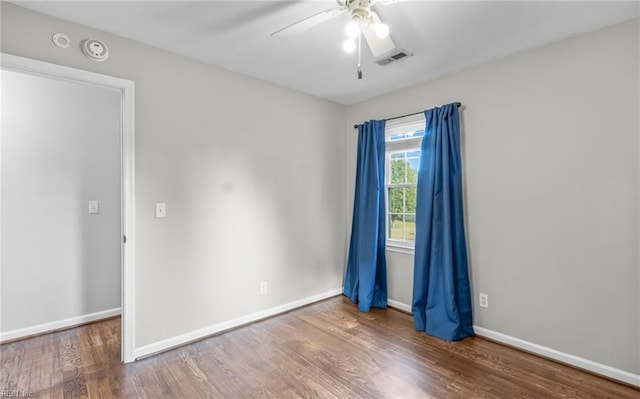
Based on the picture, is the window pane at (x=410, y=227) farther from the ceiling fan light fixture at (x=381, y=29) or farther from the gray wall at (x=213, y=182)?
the ceiling fan light fixture at (x=381, y=29)

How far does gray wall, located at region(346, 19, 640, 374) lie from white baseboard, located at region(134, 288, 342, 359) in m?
1.84

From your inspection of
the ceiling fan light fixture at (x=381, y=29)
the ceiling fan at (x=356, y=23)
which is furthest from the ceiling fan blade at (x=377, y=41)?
the ceiling fan light fixture at (x=381, y=29)

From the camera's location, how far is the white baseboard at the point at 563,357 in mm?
2124

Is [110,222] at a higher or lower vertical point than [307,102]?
lower

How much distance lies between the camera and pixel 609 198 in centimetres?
220

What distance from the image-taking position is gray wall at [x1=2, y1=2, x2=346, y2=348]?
2.47 metres

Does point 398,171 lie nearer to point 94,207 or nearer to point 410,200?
point 410,200

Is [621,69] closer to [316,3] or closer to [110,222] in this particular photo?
[316,3]

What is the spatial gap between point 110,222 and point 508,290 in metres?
3.97

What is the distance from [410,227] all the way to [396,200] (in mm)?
360

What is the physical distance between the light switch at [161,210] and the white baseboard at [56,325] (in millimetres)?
1561

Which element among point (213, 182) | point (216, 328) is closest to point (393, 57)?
point (213, 182)

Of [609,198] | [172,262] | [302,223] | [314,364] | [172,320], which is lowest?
[314,364]

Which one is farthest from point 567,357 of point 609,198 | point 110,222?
point 110,222
